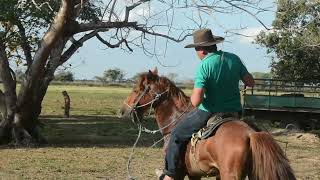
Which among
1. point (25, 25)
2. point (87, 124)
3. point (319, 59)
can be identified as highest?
point (25, 25)

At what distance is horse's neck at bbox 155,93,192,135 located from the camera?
303 inches

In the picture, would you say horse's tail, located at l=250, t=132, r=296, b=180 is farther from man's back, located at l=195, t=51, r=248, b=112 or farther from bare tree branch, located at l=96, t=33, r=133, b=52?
bare tree branch, located at l=96, t=33, r=133, b=52

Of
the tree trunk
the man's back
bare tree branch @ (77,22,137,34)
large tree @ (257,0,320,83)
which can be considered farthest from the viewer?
large tree @ (257,0,320,83)

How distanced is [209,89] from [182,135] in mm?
715

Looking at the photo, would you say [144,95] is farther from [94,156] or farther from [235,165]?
[94,156]

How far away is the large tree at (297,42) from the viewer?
30.8m

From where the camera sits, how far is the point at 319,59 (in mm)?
33219

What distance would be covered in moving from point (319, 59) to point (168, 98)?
27030 mm

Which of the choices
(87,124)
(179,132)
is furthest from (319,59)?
(179,132)

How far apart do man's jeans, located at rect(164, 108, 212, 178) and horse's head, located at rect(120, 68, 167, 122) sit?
0.67 metres

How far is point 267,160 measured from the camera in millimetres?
5984

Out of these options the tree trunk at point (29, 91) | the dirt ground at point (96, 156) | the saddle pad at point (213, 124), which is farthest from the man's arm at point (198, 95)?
the tree trunk at point (29, 91)

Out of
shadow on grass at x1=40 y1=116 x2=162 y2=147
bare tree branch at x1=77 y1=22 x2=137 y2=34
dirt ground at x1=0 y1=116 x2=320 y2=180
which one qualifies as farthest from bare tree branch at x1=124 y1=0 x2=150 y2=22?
dirt ground at x1=0 y1=116 x2=320 y2=180

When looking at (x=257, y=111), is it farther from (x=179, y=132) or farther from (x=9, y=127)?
(x=179, y=132)
